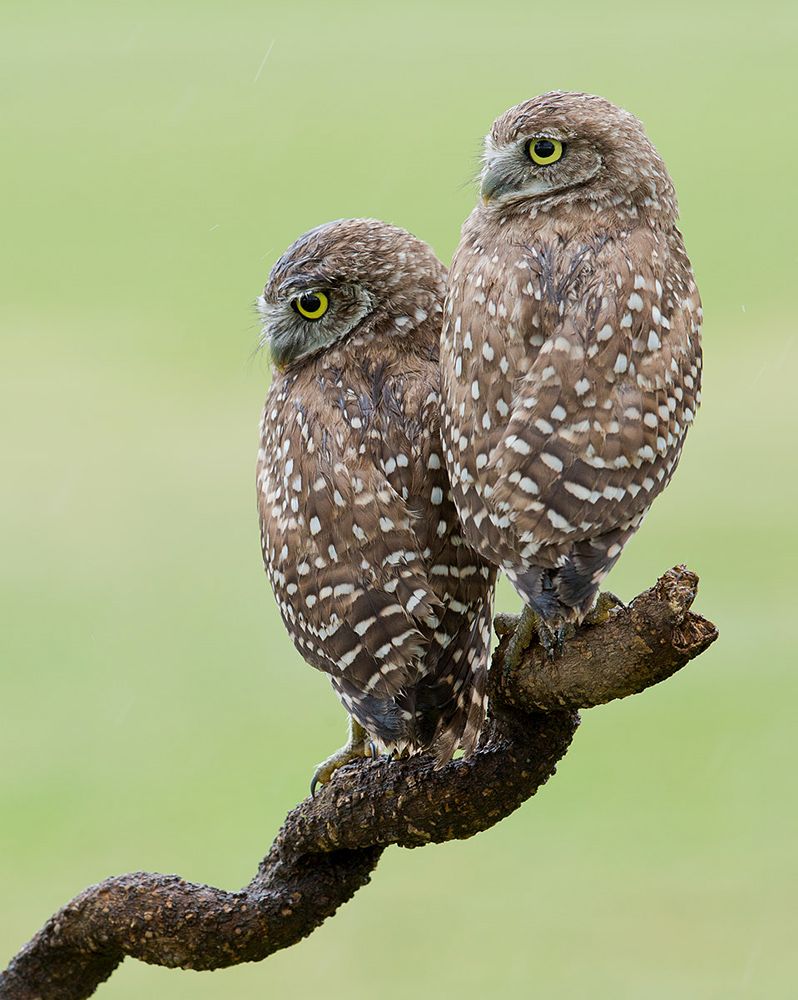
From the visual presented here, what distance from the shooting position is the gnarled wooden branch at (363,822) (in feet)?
4.06

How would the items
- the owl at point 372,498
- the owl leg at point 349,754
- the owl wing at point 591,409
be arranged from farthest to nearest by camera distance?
1. the owl leg at point 349,754
2. the owl at point 372,498
3. the owl wing at point 591,409

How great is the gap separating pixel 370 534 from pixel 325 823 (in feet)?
1.46

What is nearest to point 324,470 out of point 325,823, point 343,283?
point 343,283

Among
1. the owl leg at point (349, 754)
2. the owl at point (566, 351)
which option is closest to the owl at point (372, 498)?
the owl at point (566, 351)

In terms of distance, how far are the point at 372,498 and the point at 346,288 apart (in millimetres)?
241

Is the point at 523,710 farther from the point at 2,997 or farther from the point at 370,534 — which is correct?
the point at 2,997

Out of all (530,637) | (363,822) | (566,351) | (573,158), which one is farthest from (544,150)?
(363,822)

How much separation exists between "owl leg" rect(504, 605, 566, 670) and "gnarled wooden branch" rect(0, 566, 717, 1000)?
12 mm

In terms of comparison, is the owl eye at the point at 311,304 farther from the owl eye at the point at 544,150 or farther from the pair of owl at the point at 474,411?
the owl eye at the point at 544,150

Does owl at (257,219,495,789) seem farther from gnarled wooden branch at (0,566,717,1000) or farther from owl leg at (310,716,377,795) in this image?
owl leg at (310,716,377,795)

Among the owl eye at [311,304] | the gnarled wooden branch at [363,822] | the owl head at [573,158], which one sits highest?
the owl eye at [311,304]

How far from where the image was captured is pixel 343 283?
1.35 m

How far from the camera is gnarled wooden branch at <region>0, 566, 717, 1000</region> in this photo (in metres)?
1.24

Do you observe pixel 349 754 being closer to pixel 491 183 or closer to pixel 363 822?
pixel 363 822
